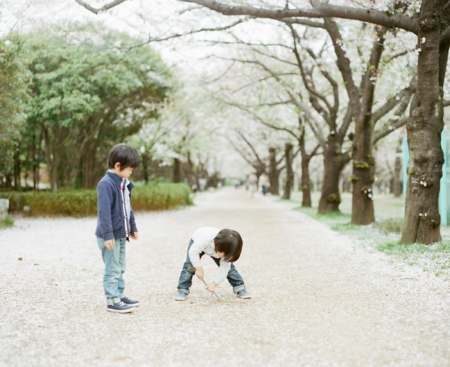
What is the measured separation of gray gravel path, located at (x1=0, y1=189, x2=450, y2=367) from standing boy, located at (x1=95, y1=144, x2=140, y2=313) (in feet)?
0.72

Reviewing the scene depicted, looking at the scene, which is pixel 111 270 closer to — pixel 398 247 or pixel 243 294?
pixel 243 294

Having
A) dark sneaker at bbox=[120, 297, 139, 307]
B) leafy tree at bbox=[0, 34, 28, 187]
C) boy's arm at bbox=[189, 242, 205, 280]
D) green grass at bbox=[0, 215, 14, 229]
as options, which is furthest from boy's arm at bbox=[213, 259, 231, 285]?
green grass at bbox=[0, 215, 14, 229]

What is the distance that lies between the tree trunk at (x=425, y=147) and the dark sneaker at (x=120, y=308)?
520 centimetres

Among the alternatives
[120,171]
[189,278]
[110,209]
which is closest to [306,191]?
[189,278]

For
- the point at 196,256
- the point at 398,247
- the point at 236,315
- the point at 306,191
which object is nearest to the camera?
the point at 236,315

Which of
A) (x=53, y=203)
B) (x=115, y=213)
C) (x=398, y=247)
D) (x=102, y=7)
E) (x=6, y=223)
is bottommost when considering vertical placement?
(x=6, y=223)

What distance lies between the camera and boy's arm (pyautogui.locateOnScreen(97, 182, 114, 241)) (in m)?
4.20

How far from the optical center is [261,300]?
4859mm

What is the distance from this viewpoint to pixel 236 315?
4293mm

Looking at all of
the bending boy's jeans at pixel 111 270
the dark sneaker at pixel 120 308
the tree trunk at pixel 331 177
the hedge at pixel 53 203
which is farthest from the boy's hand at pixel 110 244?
the tree trunk at pixel 331 177

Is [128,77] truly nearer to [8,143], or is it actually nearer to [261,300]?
[8,143]

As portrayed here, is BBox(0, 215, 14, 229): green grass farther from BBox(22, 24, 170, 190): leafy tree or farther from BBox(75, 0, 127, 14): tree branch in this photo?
BBox(75, 0, 127, 14): tree branch

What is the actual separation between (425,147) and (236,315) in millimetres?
4844

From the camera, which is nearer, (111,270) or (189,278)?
(111,270)
